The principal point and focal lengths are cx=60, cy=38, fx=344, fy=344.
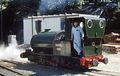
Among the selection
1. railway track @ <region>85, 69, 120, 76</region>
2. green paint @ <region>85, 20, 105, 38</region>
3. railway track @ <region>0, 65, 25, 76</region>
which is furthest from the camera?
green paint @ <region>85, 20, 105, 38</region>

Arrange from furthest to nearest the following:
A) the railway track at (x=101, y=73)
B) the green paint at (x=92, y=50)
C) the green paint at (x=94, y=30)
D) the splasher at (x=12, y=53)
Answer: the splasher at (x=12, y=53) → the green paint at (x=92, y=50) → the green paint at (x=94, y=30) → the railway track at (x=101, y=73)

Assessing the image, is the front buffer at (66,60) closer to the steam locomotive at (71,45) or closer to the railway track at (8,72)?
the steam locomotive at (71,45)

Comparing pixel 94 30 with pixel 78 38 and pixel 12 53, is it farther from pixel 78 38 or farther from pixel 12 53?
pixel 12 53

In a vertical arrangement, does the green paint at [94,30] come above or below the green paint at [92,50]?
above

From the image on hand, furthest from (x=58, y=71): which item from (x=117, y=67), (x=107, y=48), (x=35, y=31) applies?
(x=107, y=48)

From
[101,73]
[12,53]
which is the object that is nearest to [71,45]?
[101,73]

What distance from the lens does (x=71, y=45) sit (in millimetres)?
16156

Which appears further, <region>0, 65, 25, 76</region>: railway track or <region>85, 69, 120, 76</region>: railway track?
<region>85, 69, 120, 76</region>: railway track

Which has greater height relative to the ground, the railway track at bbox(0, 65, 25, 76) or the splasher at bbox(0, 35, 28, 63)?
the railway track at bbox(0, 65, 25, 76)

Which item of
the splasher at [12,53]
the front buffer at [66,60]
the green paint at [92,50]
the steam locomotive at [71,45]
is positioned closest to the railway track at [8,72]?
the front buffer at [66,60]

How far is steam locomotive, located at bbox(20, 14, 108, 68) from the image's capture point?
15930 millimetres

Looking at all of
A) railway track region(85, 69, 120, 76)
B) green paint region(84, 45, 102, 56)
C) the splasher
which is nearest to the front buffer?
green paint region(84, 45, 102, 56)

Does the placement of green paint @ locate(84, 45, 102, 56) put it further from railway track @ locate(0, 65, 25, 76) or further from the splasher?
the splasher

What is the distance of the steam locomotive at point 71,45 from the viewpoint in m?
15.9
